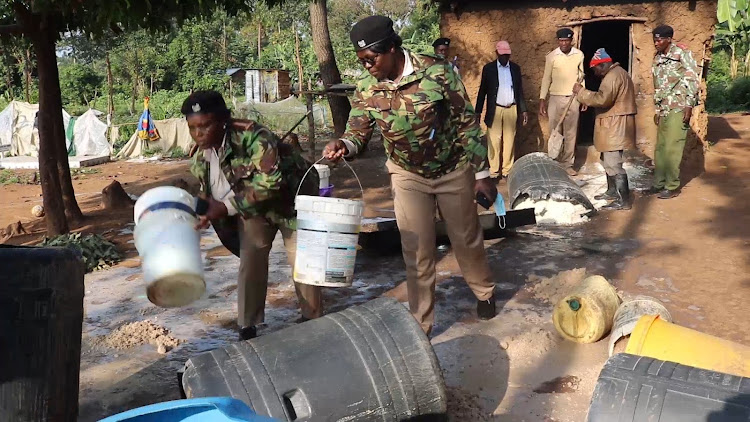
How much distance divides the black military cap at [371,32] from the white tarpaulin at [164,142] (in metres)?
14.3

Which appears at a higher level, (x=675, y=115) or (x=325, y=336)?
(x=675, y=115)

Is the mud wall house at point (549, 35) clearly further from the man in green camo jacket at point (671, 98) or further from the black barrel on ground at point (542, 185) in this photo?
the black barrel on ground at point (542, 185)

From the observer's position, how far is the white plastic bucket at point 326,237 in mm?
3166

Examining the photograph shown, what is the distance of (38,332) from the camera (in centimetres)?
246

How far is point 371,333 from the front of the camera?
9.04ft

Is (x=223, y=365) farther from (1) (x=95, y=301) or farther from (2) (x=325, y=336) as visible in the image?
(1) (x=95, y=301)

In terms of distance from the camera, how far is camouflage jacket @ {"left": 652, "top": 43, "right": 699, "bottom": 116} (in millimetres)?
7281

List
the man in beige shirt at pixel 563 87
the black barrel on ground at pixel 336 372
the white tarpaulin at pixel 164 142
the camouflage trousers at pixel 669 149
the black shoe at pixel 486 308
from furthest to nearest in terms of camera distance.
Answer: the white tarpaulin at pixel 164 142 → the man in beige shirt at pixel 563 87 → the camouflage trousers at pixel 669 149 → the black shoe at pixel 486 308 → the black barrel on ground at pixel 336 372

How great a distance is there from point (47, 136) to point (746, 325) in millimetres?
6634

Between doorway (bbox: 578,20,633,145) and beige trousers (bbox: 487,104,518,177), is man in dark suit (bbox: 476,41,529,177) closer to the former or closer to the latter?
beige trousers (bbox: 487,104,518,177)

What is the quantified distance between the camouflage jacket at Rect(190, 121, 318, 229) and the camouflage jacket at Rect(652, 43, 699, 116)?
5056 mm

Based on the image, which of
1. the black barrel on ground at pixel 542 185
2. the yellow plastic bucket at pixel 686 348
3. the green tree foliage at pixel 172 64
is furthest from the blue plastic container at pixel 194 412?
the green tree foliage at pixel 172 64

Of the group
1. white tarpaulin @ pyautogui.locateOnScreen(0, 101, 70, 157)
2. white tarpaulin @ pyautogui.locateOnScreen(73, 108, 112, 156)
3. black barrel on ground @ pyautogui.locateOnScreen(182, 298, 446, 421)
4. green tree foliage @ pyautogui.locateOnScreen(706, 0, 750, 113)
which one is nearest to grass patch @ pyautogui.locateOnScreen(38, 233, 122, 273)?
black barrel on ground @ pyautogui.locateOnScreen(182, 298, 446, 421)

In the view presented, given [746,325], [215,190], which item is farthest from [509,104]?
[215,190]
